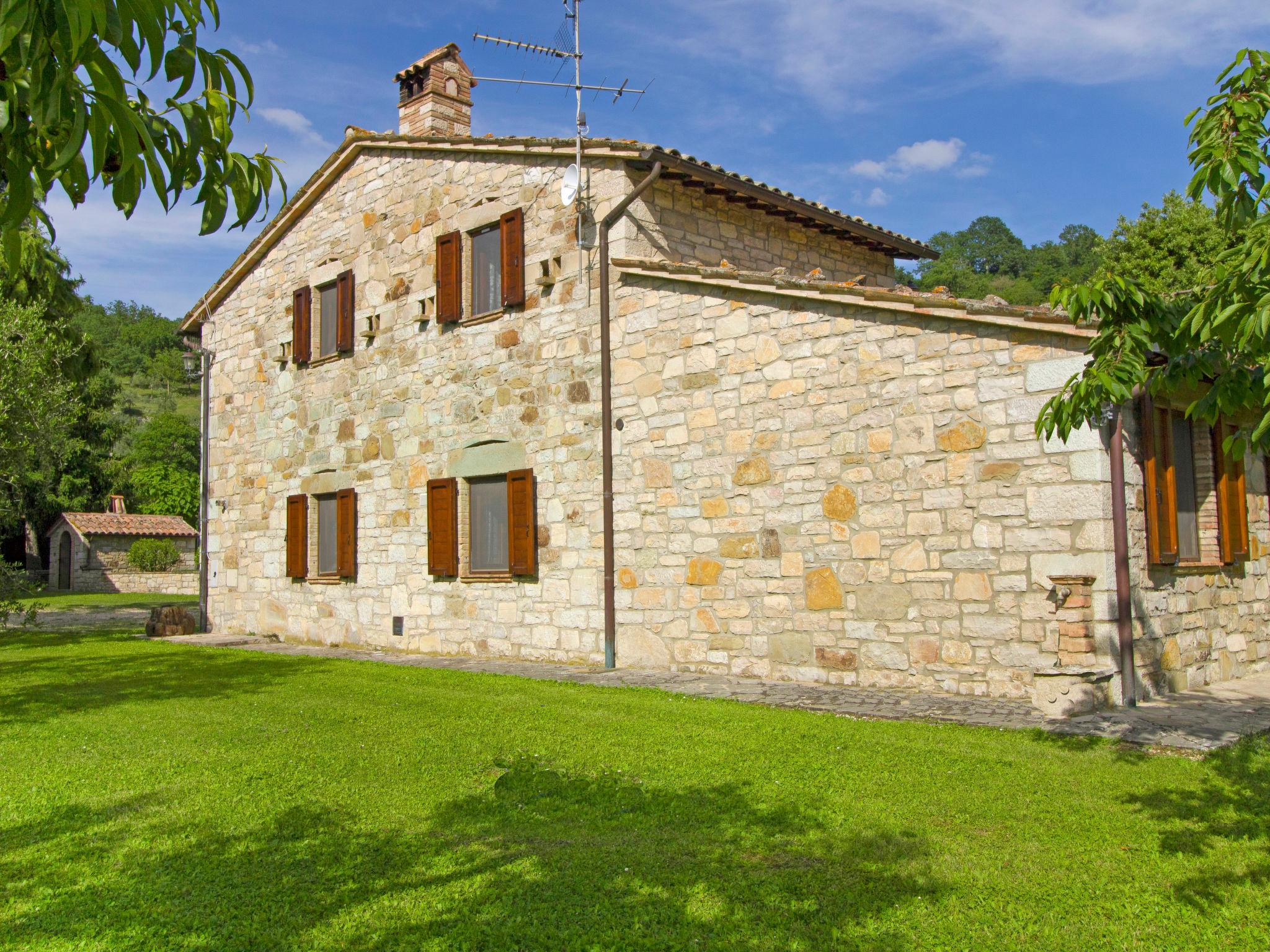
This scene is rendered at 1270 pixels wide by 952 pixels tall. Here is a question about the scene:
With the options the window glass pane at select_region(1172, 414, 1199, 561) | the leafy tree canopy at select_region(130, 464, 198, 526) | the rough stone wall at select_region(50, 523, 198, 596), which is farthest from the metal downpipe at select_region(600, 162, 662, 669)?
the leafy tree canopy at select_region(130, 464, 198, 526)

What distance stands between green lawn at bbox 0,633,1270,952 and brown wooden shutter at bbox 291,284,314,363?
27.3ft

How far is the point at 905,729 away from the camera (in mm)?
6836

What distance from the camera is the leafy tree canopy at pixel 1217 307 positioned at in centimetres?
271

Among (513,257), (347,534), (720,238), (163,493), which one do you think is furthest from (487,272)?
(163,493)

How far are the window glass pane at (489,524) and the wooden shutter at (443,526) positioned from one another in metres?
0.21

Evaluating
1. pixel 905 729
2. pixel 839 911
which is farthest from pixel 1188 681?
pixel 839 911

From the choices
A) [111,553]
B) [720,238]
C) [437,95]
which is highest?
[437,95]

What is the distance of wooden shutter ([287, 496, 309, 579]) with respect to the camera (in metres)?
14.8

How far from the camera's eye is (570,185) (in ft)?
36.5

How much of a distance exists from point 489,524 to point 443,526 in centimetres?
63

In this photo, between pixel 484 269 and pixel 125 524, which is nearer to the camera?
pixel 484 269

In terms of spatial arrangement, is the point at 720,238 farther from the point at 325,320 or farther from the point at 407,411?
the point at 325,320

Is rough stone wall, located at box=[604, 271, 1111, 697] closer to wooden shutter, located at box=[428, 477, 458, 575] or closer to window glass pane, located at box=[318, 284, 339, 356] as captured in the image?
wooden shutter, located at box=[428, 477, 458, 575]

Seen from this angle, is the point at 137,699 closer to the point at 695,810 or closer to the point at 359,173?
the point at 695,810
